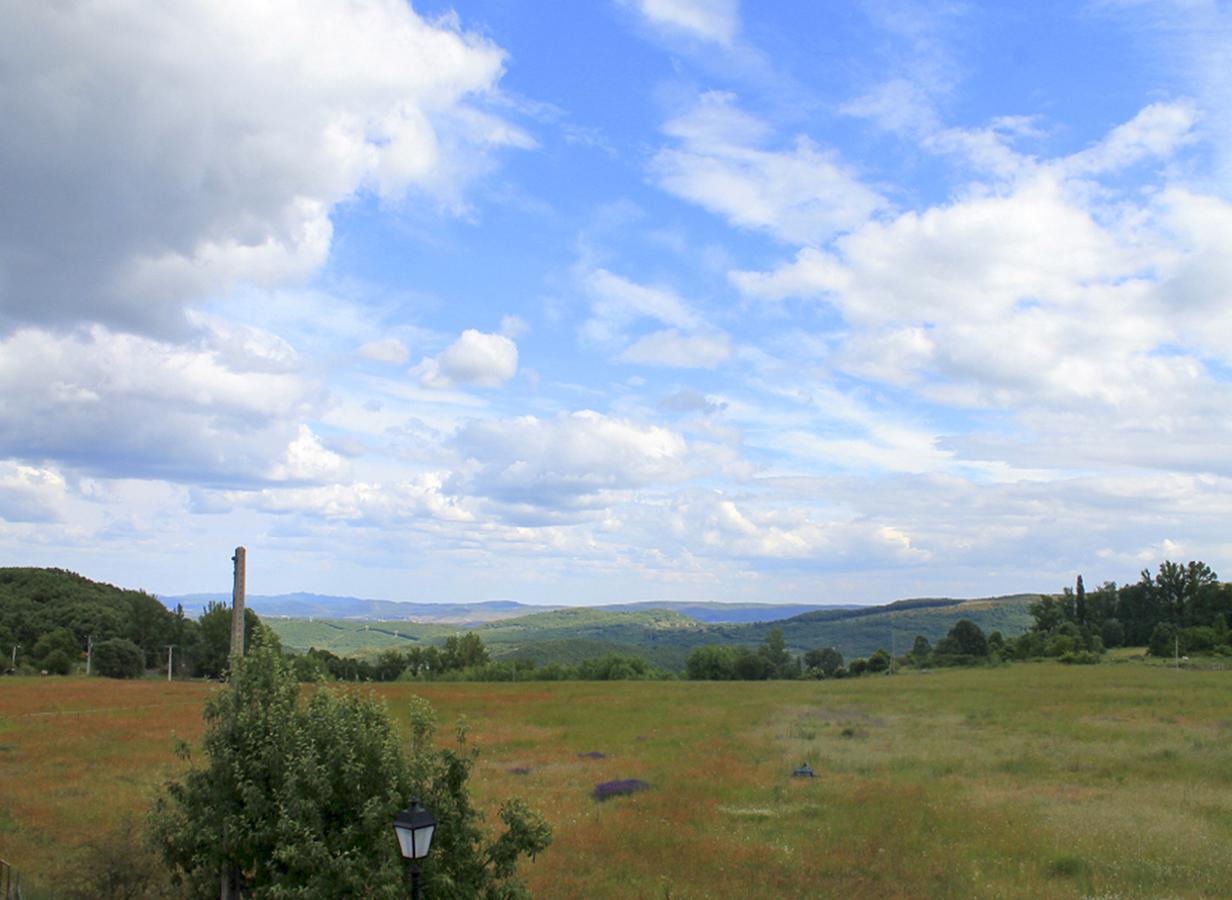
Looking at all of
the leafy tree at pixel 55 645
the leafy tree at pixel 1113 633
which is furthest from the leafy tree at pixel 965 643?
the leafy tree at pixel 55 645

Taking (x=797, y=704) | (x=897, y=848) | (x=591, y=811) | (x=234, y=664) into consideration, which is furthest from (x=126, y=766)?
(x=797, y=704)

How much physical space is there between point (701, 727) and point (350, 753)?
38.9 metres

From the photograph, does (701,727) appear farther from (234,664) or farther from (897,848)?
(234,664)

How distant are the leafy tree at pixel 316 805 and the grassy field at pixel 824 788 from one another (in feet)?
6.01

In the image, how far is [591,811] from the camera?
25281mm

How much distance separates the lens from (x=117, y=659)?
10112cm

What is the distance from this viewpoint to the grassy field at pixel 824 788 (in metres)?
18.5

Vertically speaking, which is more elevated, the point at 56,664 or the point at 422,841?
the point at 422,841

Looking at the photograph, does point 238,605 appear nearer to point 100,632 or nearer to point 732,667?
point 732,667

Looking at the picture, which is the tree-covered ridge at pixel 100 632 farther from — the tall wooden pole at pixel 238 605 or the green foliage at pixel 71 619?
the tall wooden pole at pixel 238 605

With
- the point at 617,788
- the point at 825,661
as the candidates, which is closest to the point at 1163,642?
the point at 825,661

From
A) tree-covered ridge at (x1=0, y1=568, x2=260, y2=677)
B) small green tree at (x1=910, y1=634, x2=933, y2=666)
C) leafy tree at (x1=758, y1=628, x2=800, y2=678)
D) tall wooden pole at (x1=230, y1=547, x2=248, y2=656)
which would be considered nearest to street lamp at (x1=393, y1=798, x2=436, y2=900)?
tall wooden pole at (x1=230, y1=547, x2=248, y2=656)

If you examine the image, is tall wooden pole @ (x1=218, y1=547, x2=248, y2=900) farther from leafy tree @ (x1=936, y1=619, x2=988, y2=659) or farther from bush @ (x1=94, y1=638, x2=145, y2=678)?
leafy tree @ (x1=936, y1=619, x2=988, y2=659)

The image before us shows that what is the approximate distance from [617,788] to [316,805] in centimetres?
1961
